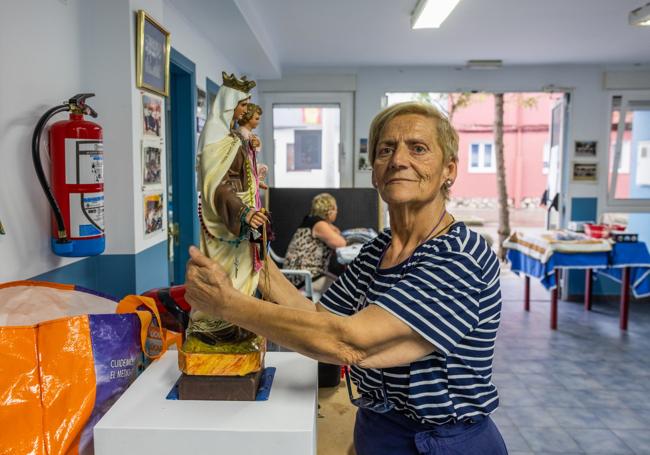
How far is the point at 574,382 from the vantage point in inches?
150

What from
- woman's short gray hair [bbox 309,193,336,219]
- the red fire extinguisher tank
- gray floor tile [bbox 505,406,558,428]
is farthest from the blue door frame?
gray floor tile [bbox 505,406,558,428]

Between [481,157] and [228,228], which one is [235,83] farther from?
[481,157]

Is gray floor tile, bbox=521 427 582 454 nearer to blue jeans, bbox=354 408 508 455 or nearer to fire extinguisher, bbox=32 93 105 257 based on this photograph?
blue jeans, bbox=354 408 508 455

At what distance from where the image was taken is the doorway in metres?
3.62

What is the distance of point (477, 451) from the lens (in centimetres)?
111

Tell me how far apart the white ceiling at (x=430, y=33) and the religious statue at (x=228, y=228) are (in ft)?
6.68

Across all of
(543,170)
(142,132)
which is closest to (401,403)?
(142,132)

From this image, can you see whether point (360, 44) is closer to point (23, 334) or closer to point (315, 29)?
point (315, 29)

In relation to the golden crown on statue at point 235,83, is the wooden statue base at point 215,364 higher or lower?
lower

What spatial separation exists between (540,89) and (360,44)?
239 cm

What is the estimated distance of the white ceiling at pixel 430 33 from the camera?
3664 millimetres

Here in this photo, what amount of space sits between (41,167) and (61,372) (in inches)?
32.3

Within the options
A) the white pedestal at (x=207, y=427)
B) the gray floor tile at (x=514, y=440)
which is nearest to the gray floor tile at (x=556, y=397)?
the gray floor tile at (x=514, y=440)

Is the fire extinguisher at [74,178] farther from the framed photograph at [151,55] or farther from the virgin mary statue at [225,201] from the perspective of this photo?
the virgin mary statue at [225,201]
